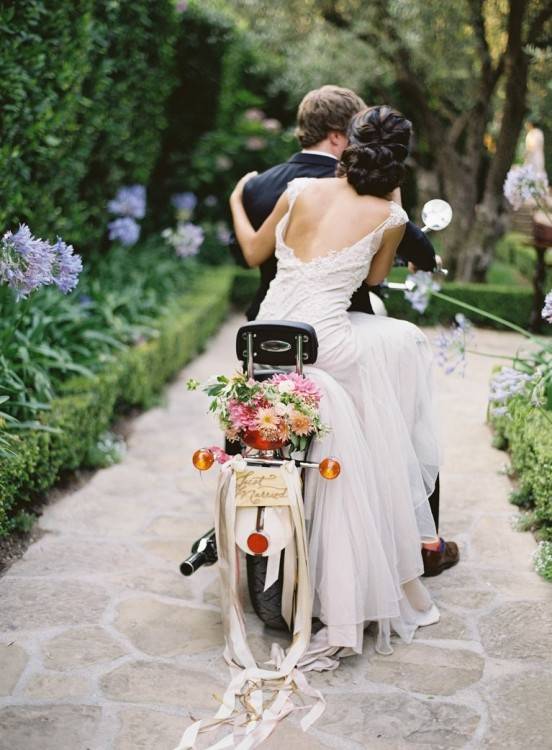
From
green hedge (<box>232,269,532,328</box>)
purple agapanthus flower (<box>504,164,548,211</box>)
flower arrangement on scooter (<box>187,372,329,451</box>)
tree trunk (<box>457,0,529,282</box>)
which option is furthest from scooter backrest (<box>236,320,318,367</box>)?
green hedge (<box>232,269,532,328</box>)

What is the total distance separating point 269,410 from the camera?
3143mm

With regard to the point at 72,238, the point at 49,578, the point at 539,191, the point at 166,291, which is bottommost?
the point at 49,578

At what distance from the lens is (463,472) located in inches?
211

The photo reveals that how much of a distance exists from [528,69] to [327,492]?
733cm

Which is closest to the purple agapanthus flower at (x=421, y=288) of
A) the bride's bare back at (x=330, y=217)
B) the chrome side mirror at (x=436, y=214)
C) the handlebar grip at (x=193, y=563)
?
the chrome side mirror at (x=436, y=214)

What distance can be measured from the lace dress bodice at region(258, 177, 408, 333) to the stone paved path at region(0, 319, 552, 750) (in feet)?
4.33

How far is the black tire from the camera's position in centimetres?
343

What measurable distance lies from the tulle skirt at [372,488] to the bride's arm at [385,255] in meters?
0.19

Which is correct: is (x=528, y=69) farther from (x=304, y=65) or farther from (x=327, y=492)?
(x=327, y=492)

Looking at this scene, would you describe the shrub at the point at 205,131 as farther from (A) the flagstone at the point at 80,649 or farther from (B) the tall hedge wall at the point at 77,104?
(A) the flagstone at the point at 80,649

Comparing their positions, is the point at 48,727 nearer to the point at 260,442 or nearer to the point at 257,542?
the point at 257,542

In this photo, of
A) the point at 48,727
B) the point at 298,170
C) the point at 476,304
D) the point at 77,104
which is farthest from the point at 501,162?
the point at 48,727

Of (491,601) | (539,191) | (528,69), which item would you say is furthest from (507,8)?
(491,601)

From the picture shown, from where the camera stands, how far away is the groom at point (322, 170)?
3.96m
